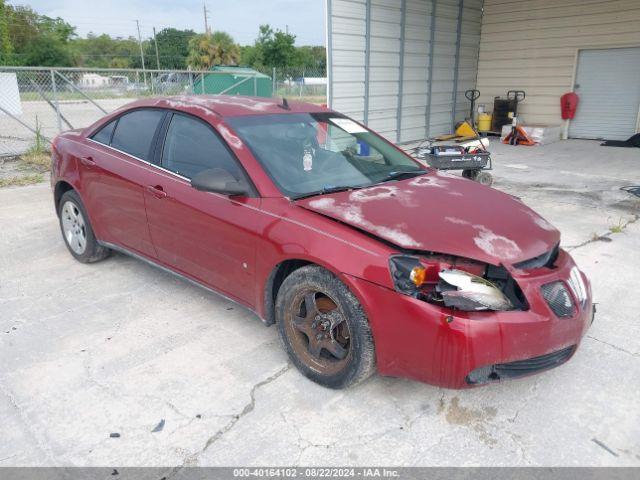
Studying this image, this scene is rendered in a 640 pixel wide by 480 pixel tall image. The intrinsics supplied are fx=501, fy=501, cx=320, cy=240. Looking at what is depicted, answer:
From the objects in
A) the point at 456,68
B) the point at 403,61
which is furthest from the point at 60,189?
the point at 456,68

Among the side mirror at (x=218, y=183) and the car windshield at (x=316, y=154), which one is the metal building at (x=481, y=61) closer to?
the car windshield at (x=316, y=154)

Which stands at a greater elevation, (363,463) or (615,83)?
(615,83)

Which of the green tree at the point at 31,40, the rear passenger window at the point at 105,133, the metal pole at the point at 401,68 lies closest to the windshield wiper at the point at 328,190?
the rear passenger window at the point at 105,133

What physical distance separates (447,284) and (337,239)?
604mm

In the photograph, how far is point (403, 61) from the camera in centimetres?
1244

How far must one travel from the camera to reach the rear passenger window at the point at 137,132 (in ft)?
12.4

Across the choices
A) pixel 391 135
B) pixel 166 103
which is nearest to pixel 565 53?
pixel 391 135

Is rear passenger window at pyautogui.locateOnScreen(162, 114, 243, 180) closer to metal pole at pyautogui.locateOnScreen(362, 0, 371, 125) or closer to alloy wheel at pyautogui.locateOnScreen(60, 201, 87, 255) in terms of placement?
alloy wheel at pyautogui.locateOnScreen(60, 201, 87, 255)

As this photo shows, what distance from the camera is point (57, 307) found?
3859mm

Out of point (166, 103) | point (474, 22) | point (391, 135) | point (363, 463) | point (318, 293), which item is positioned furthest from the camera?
point (474, 22)

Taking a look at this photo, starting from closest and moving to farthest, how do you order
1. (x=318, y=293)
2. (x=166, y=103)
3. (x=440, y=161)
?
(x=318, y=293), (x=166, y=103), (x=440, y=161)

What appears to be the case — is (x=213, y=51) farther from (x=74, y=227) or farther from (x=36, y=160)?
(x=74, y=227)

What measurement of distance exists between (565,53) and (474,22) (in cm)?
272

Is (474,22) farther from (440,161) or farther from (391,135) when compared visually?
(440,161)
